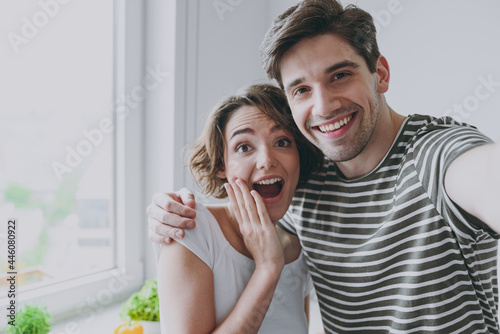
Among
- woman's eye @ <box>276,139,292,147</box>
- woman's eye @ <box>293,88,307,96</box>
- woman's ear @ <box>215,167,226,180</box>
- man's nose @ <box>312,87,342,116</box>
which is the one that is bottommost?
woman's ear @ <box>215,167,226,180</box>

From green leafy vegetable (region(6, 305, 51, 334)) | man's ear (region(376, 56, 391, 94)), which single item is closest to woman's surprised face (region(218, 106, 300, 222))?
man's ear (region(376, 56, 391, 94))

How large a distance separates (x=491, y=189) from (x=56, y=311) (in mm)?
1213

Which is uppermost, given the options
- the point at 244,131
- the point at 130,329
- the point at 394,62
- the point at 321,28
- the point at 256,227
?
the point at 394,62

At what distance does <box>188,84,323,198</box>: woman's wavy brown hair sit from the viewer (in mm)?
1016

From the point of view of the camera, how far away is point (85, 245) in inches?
54.3

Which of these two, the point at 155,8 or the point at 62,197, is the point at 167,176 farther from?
the point at 155,8

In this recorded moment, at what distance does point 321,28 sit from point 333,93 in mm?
149

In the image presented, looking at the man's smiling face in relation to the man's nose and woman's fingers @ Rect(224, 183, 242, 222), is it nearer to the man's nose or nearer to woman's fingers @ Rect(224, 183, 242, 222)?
the man's nose

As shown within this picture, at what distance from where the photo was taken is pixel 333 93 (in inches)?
36.5

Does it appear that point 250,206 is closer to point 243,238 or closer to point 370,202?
point 243,238

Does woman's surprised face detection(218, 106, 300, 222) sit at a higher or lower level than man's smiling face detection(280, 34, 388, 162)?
lower

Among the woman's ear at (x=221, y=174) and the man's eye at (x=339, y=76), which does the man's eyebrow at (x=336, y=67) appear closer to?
the man's eye at (x=339, y=76)

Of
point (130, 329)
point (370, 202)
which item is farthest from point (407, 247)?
point (130, 329)

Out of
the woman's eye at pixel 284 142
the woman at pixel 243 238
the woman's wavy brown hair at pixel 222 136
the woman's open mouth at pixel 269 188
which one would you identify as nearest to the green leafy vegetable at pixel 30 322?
the woman at pixel 243 238
